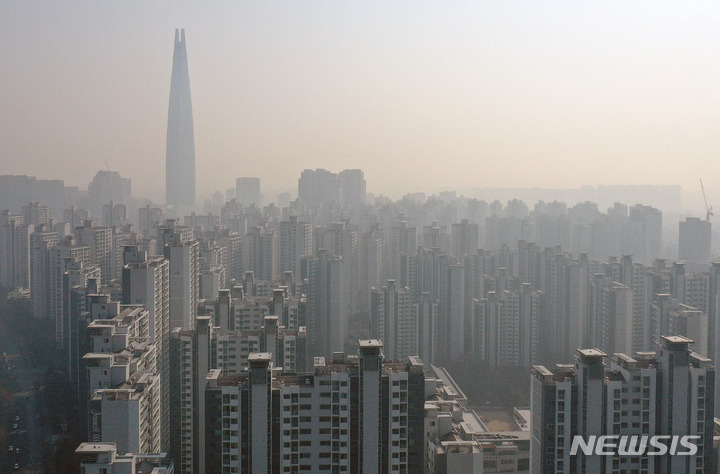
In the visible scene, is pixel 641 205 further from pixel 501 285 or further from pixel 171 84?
pixel 171 84

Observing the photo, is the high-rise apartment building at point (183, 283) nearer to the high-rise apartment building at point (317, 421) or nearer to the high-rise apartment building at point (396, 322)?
the high-rise apartment building at point (396, 322)

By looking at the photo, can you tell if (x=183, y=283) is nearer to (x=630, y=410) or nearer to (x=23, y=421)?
(x=23, y=421)

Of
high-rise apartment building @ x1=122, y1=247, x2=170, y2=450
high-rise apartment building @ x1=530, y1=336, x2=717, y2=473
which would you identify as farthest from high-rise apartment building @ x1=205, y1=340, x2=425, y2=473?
high-rise apartment building @ x1=122, y1=247, x2=170, y2=450


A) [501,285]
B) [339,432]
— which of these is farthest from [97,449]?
[501,285]

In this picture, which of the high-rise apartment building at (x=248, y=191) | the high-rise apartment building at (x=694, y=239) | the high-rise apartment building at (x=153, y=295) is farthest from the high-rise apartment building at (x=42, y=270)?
the high-rise apartment building at (x=694, y=239)

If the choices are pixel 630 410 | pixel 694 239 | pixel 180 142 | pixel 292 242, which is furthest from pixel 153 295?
pixel 694 239

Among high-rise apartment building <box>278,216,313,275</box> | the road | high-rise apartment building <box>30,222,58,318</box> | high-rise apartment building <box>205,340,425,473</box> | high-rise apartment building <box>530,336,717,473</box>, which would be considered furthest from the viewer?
high-rise apartment building <box>278,216,313,275</box>

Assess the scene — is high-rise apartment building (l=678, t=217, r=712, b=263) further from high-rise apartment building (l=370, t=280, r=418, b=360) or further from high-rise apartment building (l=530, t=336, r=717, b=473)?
high-rise apartment building (l=530, t=336, r=717, b=473)

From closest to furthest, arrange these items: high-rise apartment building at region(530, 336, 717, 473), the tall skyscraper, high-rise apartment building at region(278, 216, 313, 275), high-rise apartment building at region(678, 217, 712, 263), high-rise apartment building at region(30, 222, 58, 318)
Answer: high-rise apartment building at region(530, 336, 717, 473) → the tall skyscraper → high-rise apartment building at region(30, 222, 58, 318) → high-rise apartment building at region(678, 217, 712, 263) → high-rise apartment building at region(278, 216, 313, 275)
